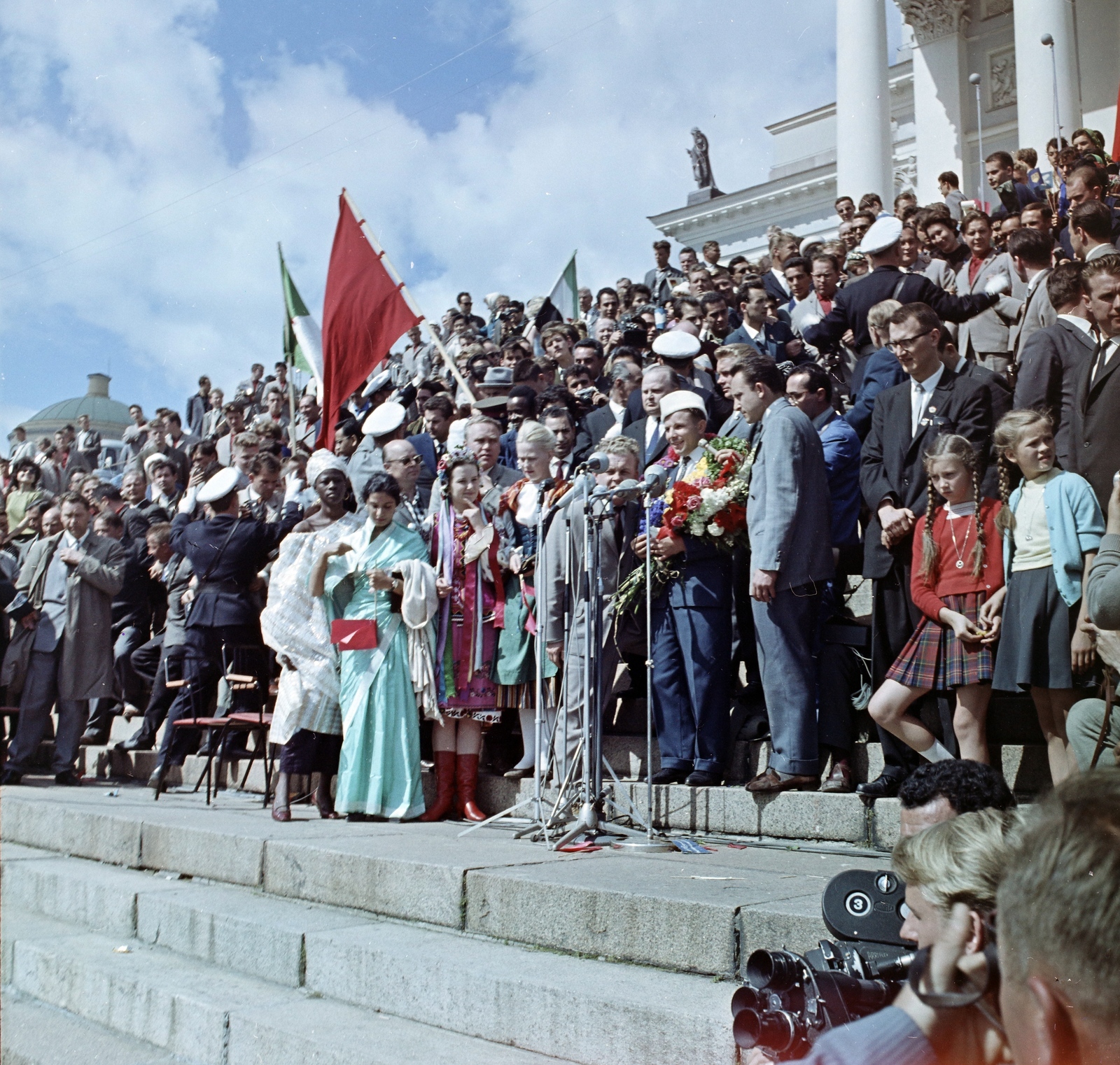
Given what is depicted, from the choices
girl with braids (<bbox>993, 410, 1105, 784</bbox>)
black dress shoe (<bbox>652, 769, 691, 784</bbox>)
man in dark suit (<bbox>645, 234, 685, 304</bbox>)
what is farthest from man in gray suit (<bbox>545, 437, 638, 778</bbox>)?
man in dark suit (<bbox>645, 234, 685, 304</bbox>)

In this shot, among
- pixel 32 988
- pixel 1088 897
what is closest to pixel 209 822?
pixel 32 988

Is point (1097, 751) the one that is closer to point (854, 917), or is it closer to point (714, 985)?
point (714, 985)

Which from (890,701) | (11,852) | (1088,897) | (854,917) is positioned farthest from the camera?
(11,852)

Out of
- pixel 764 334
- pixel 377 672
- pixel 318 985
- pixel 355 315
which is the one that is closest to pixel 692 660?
pixel 377 672

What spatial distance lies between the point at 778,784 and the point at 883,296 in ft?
12.1

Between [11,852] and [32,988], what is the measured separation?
2033 mm

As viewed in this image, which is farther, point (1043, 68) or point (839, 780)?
point (1043, 68)

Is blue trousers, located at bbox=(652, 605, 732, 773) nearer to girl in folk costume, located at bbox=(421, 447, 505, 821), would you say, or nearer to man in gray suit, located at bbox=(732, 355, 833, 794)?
man in gray suit, located at bbox=(732, 355, 833, 794)

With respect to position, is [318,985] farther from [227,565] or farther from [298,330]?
[298,330]

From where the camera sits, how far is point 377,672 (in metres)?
6.43

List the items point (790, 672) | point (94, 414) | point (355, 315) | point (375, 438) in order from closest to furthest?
1. point (790, 672)
2. point (375, 438)
3. point (355, 315)
4. point (94, 414)

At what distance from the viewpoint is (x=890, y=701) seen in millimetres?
4762

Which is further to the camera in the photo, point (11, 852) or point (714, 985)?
point (11, 852)

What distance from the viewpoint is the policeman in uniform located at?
789 centimetres
